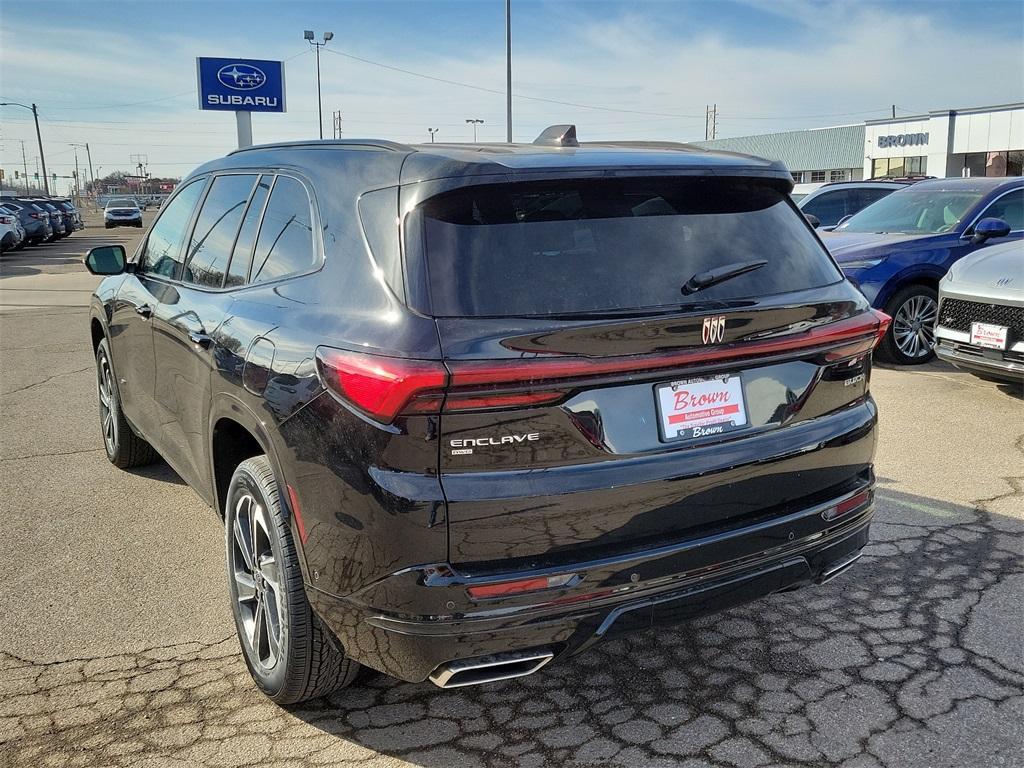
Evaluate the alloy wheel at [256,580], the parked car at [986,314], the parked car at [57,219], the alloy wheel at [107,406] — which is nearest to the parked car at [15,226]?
the parked car at [57,219]

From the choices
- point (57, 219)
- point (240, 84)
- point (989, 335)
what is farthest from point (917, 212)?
point (57, 219)

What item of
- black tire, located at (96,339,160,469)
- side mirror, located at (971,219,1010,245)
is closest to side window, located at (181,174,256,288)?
black tire, located at (96,339,160,469)

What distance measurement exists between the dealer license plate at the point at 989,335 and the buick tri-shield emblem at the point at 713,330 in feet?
16.1

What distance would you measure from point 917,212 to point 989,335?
3.29 meters

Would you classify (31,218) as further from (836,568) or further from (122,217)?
(836,568)

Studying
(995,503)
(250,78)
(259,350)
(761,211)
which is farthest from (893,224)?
(250,78)

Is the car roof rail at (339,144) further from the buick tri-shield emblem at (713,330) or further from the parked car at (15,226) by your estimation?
the parked car at (15,226)

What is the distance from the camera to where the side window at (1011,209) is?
29.9 ft

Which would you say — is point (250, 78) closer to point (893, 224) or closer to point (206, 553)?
point (893, 224)

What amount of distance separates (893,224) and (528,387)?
8470mm

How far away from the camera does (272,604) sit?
3031 millimetres

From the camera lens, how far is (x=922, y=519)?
15.1 ft

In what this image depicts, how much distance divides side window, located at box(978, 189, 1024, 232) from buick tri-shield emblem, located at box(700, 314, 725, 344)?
25.5ft

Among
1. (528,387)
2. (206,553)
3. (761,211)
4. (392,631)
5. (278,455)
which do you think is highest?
(761,211)
